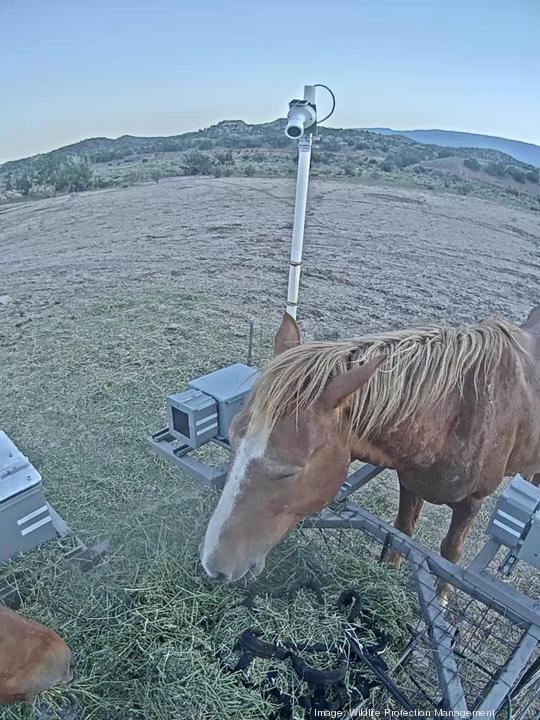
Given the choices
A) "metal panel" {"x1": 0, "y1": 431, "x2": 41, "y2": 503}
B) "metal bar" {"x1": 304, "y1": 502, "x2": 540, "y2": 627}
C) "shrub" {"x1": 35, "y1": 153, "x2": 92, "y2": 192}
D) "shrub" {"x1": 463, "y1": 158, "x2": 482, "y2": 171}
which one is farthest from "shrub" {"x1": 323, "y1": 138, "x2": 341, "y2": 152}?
"metal panel" {"x1": 0, "y1": 431, "x2": 41, "y2": 503}

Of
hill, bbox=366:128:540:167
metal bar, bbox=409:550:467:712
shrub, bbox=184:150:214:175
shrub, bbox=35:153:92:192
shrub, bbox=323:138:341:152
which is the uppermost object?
hill, bbox=366:128:540:167

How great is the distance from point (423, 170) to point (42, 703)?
1998 centimetres

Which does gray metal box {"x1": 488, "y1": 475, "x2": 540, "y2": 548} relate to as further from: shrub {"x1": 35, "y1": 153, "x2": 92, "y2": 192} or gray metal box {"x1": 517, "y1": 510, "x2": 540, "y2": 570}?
shrub {"x1": 35, "y1": 153, "x2": 92, "y2": 192}

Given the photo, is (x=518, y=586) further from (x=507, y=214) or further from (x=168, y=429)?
(x=507, y=214)

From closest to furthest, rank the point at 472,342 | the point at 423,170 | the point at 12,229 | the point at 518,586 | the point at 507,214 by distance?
the point at 472,342
the point at 518,586
the point at 12,229
the point at 507,214
the point at 423,170

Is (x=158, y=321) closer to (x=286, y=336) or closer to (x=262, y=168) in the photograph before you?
(x=286, y=336)

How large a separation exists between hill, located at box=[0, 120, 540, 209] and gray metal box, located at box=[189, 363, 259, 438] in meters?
13.2

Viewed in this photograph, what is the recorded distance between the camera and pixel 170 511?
7.09 ft

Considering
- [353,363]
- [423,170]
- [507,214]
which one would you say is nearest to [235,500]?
[353,363]

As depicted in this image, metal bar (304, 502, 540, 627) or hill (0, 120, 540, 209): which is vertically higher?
hill (0, 120, 540, 209)

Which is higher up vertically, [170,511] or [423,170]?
Result: [423,170]

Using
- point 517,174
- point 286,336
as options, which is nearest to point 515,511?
point 286,336

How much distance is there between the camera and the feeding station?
4.15 ft

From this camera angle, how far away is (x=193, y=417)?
184 cm
